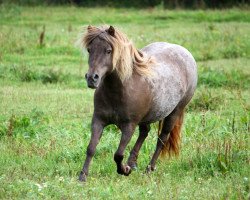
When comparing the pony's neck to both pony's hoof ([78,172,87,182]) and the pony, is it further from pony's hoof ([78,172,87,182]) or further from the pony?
pony's hoof ([78,172,87,182])

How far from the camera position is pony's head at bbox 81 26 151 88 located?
6.81m

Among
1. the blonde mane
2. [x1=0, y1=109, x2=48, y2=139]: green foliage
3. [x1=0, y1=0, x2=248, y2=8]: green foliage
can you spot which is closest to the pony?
the blonde mane

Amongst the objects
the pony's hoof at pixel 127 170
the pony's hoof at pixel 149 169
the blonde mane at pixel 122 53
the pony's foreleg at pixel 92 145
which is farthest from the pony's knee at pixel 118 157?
the blonde mane at pixel 122 53

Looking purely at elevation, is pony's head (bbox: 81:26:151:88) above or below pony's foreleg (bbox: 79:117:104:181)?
above

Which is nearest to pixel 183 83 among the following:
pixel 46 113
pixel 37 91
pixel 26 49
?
pixel 46 113

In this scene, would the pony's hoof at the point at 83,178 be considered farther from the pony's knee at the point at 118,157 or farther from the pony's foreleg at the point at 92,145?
the pony's knee at the point at 118,157

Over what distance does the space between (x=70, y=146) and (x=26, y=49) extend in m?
9.05

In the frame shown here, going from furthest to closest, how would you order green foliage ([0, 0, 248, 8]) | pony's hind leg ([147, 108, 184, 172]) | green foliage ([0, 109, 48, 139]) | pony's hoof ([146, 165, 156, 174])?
green foliage ([0, 0, 248, 8]) < green foliage ([0, 109, 48, 139]) < pony's hind leg ([147, 108, 184, 172]) < pony's hoof ([146, 165, 156, 174])

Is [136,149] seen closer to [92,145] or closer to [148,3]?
[92,145]

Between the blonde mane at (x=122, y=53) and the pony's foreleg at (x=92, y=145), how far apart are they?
0.58 m

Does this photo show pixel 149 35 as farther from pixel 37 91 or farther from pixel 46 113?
pixel 46 113

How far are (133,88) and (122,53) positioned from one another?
487 millimetres

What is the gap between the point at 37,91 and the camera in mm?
13164

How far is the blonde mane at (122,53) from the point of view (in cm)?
704
